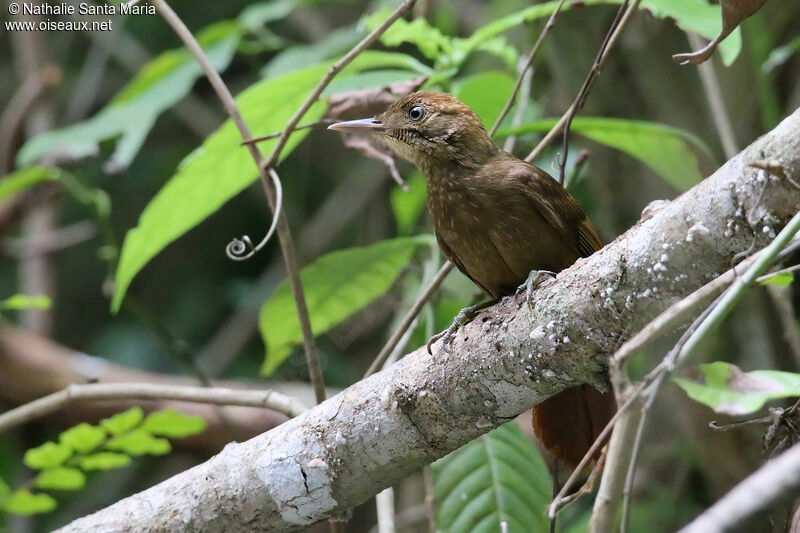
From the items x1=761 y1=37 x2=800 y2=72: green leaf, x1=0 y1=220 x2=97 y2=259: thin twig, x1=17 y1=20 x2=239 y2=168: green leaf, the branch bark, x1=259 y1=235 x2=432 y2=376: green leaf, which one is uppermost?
x1=0 y1=220 x2=97 y2=259: thin twig

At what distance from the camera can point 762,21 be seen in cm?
301

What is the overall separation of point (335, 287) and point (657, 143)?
3.34ft

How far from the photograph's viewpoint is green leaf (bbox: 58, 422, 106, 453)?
7.66 ft

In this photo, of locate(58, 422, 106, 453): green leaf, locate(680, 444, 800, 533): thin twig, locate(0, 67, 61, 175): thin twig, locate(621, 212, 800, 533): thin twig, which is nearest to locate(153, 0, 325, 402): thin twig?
locate(58, 422, 106, 453): green leaf

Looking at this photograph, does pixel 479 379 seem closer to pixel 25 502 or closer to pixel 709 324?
pixel 709 324

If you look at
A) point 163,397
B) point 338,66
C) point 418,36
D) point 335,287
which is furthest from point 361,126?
point 163,397

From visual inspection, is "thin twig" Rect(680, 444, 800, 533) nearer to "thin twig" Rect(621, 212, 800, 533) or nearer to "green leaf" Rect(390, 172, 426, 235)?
"thin twig" Rect(621, 212, 800, 533)

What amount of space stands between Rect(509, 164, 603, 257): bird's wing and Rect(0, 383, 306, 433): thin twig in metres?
0.76

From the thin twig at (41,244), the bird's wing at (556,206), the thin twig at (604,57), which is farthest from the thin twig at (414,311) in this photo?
the thin twig at (41,244)

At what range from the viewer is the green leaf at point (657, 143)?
2.33m

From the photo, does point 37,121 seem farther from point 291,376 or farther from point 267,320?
point 267,320

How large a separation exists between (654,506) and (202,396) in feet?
5.80

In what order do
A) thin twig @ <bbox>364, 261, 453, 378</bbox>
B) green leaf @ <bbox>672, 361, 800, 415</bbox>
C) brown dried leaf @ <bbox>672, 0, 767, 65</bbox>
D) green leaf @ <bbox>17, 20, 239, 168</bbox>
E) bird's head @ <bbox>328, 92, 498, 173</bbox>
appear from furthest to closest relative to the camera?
green leaf @ <bbox>17, 20, 239, 168</bbox> < bird's head @ <bbox>328, 92, 498, 173</bbox> < thin twig @ <bbox>364, 261, 453, 378</bbox> < brown dried leaf @ <bbox>672, 0, 767, 65</bbox> < green leaf @ <bbox>672, 361, 800, 415</bbox>

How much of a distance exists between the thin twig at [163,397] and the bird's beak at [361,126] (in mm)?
726
